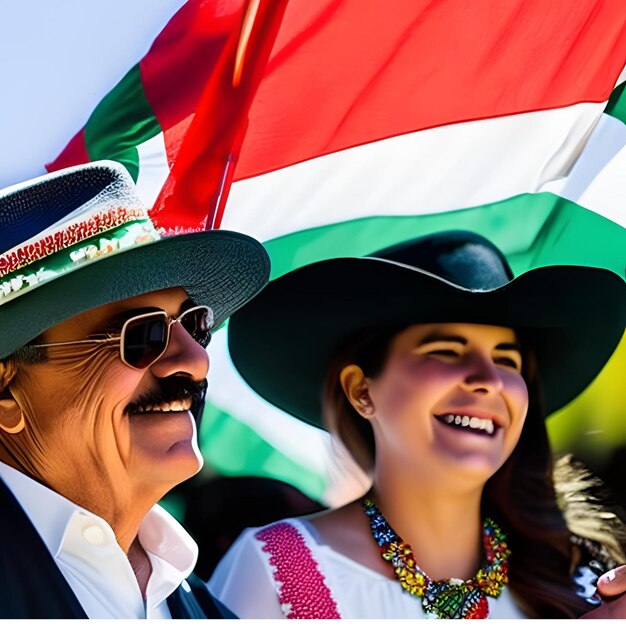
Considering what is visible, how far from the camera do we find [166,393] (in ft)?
7.37

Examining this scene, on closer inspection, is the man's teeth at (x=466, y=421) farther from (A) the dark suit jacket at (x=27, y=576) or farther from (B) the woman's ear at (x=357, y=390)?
(A) the dark suit jacket at (x=27, y=576)

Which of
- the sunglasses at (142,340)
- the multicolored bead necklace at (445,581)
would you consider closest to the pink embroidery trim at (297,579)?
the multicolored bead necklace at (445,581)

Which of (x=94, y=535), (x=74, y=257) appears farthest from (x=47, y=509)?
(x=74, y=257)

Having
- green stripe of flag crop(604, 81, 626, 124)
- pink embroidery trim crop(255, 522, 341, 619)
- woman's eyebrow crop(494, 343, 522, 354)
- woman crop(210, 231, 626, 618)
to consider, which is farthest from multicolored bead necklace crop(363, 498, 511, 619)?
green stripe of flag crop(604, 81, 626, 124)

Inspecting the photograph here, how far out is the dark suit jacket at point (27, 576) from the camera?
1.84 meters

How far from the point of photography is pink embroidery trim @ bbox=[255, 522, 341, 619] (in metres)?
2.87

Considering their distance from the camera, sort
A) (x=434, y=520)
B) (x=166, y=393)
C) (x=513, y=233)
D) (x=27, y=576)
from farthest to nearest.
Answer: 1. (x=513, y=233)
2. (x=434, y=520)
3. (x=166, y=393)
4. (x=27, y=576)

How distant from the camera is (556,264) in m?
3.31

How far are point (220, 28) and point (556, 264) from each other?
1.19 meters

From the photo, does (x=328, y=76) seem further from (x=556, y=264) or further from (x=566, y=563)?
(x=566, y=563)

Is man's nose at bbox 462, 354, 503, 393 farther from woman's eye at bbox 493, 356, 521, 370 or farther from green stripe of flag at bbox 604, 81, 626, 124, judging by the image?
green stripe of flag at bbox 604, 81, 626, 124

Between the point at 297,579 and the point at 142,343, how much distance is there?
0.99 m

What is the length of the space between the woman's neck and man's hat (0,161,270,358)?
1.11 meters

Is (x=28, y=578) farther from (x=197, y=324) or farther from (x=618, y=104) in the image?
(x=618, y=104)
